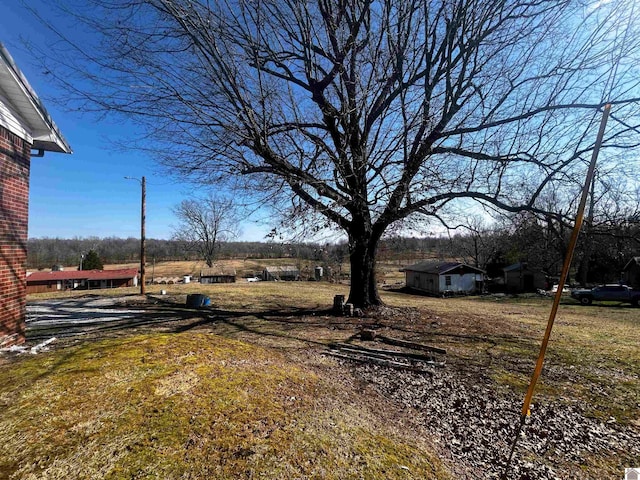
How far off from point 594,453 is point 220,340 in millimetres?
4953

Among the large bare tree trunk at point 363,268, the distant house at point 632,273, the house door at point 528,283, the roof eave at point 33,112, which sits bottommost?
the house door at point 528,283

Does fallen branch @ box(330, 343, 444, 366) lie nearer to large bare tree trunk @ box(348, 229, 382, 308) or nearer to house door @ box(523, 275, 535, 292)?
large bare tree trunk @ box(348, 229, 382, 308)

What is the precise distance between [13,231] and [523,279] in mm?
39070

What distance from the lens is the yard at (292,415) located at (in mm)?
2262

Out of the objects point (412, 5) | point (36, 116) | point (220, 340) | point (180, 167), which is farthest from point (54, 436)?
point (412, 5)

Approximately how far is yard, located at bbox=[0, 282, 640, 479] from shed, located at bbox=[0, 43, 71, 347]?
35.0 inches

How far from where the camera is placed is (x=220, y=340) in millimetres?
4945

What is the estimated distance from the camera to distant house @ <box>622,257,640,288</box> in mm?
27250

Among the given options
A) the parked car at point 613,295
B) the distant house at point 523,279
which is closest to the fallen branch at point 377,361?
the parked car at point 613,295

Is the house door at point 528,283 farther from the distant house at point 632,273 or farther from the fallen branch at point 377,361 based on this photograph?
the fallen branch at point 377,361

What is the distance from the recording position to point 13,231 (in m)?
5.32

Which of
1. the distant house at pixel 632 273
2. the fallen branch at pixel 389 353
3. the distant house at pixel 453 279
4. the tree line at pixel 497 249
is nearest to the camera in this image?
the fallen branch at pixel 389 353

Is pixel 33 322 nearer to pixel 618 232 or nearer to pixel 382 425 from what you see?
pixel 382 425

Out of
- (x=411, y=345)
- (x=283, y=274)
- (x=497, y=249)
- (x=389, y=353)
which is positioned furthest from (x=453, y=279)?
(x=389, y=353)
